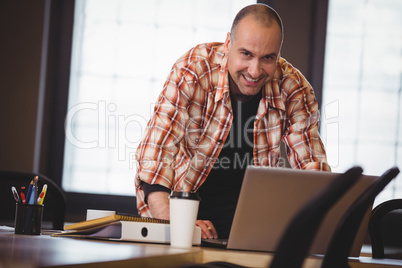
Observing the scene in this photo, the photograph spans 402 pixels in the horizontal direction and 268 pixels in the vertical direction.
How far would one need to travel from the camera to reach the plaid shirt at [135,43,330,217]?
1918 millimetres

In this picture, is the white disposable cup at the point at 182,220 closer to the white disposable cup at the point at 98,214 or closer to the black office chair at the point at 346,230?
the white disposable cup at the point at 98,214

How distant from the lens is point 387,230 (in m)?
1.86

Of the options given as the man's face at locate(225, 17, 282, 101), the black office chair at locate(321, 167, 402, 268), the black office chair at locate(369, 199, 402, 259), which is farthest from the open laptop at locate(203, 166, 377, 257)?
the man's face at locate(225, 17, 282, 101)

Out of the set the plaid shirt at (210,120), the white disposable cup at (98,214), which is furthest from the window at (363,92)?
the white disposable cup at (98,214)

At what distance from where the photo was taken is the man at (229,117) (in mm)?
1903

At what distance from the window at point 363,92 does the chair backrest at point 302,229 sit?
2.89m

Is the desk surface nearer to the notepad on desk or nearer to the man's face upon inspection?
the notepad on desk

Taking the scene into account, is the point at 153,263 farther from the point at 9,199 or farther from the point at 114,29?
the point at 114,29

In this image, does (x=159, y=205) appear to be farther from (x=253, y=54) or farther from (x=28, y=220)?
(x=253, y=54)

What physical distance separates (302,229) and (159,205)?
111cm

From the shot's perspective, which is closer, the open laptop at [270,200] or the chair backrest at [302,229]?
the chair backrest at [302,229]

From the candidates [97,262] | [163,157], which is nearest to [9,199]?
[163,157]

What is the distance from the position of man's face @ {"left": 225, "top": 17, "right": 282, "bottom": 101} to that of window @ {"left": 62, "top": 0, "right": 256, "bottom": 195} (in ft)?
5.12

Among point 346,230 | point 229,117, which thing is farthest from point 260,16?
point 346,230
